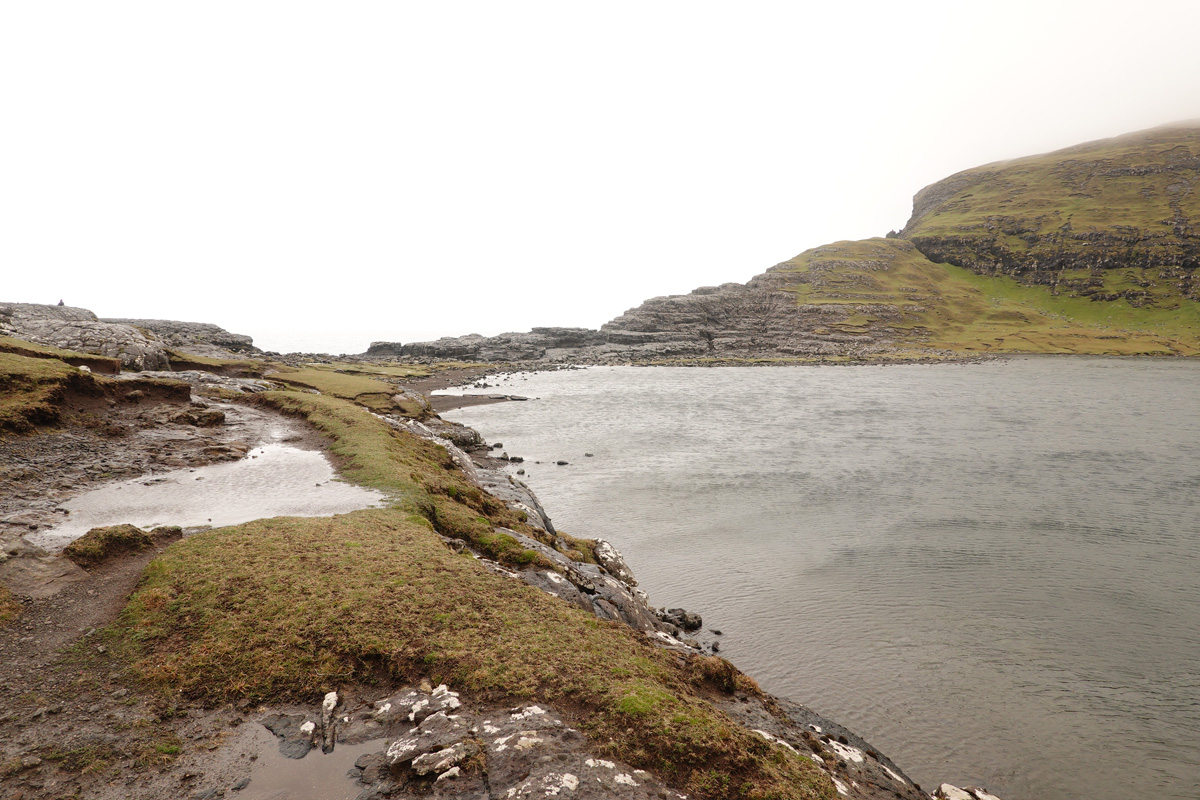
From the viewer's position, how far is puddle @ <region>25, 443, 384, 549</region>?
17422 mm

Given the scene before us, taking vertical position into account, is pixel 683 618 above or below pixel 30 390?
below

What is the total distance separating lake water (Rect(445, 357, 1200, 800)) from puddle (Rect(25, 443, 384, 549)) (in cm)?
1531

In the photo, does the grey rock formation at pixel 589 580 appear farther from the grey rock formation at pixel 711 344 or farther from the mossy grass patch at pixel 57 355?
the grey rock formation at pixel 711 344

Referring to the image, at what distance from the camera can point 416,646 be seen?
11.3m

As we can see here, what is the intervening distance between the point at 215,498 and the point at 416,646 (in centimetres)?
1426

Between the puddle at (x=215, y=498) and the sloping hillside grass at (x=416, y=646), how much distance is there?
3379 mm

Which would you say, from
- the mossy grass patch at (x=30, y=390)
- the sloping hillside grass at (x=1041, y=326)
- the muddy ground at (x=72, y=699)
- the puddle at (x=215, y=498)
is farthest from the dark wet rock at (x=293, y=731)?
the sloping hillside grass at (x=1041, y=326)

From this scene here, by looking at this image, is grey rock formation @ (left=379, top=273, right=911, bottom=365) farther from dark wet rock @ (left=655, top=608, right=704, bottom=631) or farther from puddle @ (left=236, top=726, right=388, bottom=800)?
puddle @ (left=236, top=726, right=388, bottom=800)

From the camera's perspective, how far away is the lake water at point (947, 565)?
53.3 feet

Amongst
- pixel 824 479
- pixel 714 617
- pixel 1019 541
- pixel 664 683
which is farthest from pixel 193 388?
pixel 1019 541

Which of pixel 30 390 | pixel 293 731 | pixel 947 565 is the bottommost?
pixel 947 565

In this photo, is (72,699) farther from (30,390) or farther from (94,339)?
(94,339)

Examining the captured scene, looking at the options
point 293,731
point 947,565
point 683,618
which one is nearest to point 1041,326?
point 947,565

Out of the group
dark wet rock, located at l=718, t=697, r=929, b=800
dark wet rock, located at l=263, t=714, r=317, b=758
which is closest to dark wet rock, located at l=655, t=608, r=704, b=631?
dark wet rock, located at l=718, t=697, r=929, b=800
